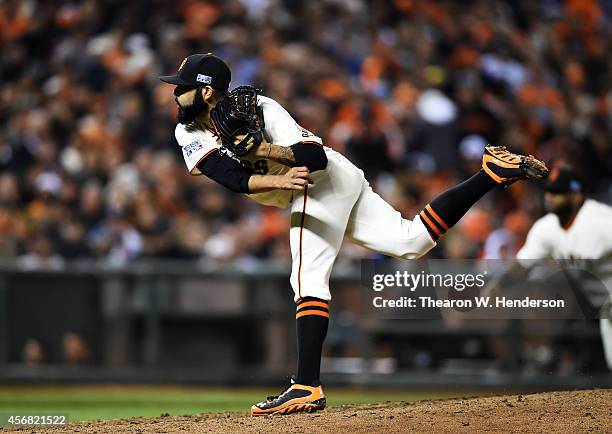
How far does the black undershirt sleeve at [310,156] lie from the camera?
5336 millimetres

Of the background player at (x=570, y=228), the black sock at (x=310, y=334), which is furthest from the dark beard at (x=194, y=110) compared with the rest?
the background player at (x=570, y=228)

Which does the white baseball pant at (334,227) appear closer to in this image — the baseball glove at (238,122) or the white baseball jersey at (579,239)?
the baseball glove at (238,122)

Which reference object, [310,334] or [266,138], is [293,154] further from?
[310,334]

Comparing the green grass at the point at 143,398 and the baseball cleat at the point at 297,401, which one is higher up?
the baseball cleat at the point at 297,401

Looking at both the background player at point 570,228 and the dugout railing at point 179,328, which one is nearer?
the background player at point 570,228

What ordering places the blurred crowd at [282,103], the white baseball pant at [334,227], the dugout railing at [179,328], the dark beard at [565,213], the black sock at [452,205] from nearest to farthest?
the white baseball pant at [334,227] < the black sock at [452,205] < the dark beard at [565,213] < the dugout railing at [179,328] < the blurred crowd at [282,103]

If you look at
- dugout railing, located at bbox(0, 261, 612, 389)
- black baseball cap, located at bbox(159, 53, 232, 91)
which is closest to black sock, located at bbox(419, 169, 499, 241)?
black baseball cap, located at bbox(159, 53, 232, 91)

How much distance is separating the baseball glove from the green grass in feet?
11.1

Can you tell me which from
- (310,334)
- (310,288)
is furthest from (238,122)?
(310,334)

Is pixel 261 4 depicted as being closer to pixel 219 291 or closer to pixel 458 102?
pixel 458 102

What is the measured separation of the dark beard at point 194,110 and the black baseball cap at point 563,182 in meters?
2.81

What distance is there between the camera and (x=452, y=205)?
5.71 meters

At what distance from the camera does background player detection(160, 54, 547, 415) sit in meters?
5.34

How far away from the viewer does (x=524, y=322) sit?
9.99 m
